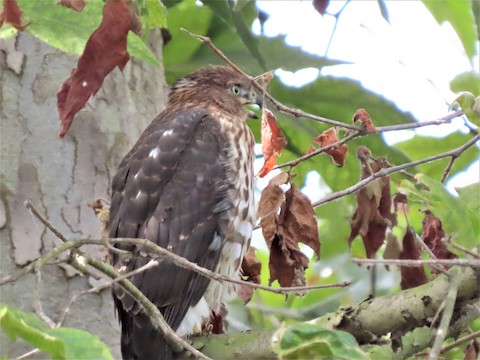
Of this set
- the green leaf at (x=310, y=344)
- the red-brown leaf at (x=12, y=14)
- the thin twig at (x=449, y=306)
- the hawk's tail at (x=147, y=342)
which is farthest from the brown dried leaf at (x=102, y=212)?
the green leaf at (x=310, y=344)

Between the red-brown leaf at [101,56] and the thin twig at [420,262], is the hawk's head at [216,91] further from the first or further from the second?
the thin twig at [420,262]

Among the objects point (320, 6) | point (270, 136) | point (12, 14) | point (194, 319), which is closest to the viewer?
point (12, 14)

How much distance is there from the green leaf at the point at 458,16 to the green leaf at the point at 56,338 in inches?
47.7

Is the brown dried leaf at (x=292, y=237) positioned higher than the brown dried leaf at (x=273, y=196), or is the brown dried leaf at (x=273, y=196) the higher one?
the brown dried leaf at (x=273, y=196)

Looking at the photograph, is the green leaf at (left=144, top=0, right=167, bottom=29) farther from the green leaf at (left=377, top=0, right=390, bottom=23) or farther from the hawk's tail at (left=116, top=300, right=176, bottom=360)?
the hawk's tail at (left=116, top=300, right=176, bottom=360)

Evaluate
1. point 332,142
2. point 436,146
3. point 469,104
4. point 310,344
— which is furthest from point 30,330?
point 436,146

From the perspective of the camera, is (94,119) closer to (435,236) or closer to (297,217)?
(297,217)

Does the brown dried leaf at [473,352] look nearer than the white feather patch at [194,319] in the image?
Yes

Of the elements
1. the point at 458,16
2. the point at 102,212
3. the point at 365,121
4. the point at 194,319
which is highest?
the point at 458,16

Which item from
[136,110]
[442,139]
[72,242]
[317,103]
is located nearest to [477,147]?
[442,139]

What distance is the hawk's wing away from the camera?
3.16 m

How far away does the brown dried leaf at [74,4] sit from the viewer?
2.35 metres

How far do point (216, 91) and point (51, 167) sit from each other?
42.1 inches

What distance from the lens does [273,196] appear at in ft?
9.61
